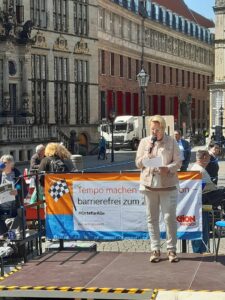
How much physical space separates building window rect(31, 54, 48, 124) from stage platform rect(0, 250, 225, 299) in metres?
33.0

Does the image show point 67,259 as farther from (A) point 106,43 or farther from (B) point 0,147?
(A) point 106,43

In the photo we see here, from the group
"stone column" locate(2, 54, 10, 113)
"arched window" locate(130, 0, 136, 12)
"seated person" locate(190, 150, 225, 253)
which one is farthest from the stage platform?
"arched window" locate(130, 0, 136, 12)

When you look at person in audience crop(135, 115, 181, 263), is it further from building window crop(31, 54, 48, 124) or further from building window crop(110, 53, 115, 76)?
building window crop(110, 53, 115, 76)

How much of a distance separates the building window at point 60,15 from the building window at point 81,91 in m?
2.87

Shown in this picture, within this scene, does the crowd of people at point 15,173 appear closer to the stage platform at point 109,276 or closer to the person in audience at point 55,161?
the person in audience at point 55,161

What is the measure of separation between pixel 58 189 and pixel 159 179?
2032 millimetres

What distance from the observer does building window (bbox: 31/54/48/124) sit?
41.4 m

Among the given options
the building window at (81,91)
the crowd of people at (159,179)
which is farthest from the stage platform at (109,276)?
the building window at (81,91)

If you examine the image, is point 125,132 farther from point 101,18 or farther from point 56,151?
→ point 56,151

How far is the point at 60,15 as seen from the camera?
44.2 metres

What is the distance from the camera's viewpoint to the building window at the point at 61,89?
144 feet

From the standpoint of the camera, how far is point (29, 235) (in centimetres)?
945

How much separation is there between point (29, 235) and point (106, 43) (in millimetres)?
52003

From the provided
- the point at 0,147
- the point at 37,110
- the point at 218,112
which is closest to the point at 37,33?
the point at 37,110
